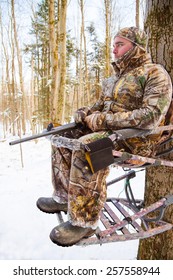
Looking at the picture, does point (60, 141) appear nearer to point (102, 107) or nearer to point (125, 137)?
point (125, 137)

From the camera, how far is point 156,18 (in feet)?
6.82

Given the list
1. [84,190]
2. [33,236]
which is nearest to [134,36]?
[84,190]

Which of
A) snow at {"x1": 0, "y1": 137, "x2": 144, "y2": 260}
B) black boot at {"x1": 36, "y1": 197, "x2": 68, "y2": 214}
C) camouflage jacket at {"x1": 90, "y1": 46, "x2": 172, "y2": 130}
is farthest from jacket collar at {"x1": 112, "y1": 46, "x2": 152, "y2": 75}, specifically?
snow at {"x1": 0, "y1": 137, "x2": 144, "y2": 260}

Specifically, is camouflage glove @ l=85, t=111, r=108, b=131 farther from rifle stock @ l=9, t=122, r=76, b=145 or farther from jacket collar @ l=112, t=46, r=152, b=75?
jacket collar @ l=112, t=46, r=152, b=75

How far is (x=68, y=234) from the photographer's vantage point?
156cm

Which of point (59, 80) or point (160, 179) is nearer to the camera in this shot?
point (160, 179)

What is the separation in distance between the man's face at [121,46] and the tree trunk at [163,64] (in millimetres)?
389

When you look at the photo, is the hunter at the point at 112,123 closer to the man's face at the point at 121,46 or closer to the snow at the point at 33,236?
the man's face at the point at 121,46

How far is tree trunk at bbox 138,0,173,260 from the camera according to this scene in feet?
6.68

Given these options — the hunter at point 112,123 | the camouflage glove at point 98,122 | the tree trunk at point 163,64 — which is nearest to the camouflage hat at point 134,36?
the hunter at point 112,123
